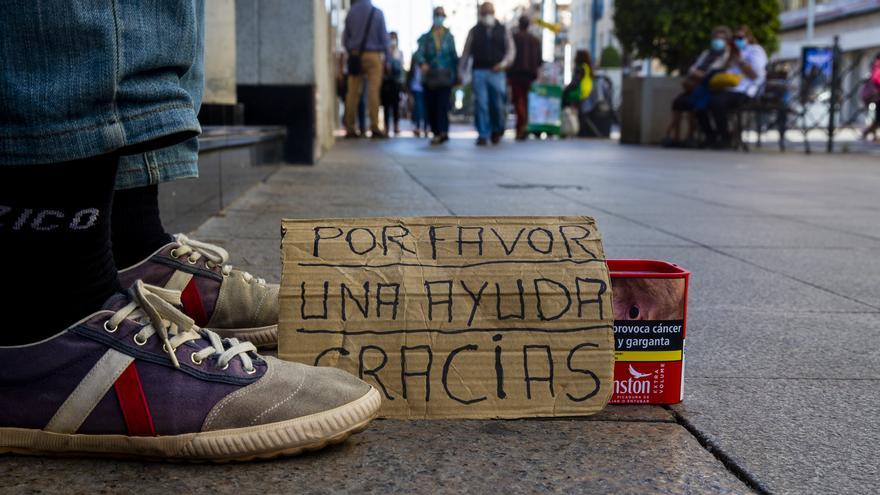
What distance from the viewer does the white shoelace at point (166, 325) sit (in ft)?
4.87

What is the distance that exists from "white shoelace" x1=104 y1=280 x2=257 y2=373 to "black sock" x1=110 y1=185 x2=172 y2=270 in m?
0.52

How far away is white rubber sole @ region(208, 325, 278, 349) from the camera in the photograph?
6.79 ft

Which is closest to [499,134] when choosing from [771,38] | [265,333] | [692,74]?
[692,74]

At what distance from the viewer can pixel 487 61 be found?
43.7 ft

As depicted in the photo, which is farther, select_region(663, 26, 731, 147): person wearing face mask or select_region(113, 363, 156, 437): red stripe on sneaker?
select_region(663, 26, 731, 147): person wearing face mask

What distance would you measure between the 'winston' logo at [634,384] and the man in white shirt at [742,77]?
37.6 feet

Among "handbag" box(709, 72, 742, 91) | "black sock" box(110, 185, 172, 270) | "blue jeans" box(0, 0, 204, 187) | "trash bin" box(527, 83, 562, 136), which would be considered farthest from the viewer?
"trash bin" box(527, 83, 562, 136)

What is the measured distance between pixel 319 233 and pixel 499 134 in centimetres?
1274

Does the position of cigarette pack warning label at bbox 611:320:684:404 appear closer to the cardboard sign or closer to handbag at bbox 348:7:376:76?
the cardboard sign

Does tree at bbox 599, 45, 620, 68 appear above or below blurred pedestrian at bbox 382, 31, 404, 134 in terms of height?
above

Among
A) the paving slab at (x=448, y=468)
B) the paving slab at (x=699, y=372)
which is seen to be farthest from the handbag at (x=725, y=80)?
the paving slab at (x=448, y=468)

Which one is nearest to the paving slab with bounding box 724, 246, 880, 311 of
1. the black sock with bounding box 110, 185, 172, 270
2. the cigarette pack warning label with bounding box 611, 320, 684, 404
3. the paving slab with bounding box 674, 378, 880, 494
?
the paving slab with bounding box 674, 378, 880, 494

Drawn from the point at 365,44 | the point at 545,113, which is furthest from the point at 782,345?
the point at 545,113

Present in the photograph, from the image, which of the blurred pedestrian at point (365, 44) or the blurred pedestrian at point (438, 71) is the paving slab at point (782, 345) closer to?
the blurred pedestrian at point (438, 71)
